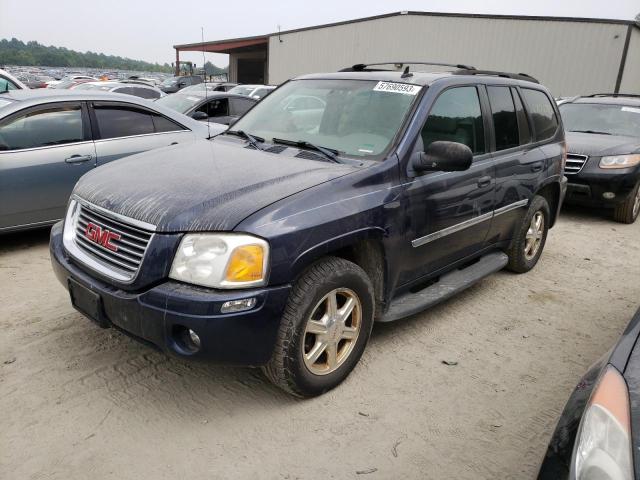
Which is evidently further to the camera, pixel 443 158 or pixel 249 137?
pixel 249 137

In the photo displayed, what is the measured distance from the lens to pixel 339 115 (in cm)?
358

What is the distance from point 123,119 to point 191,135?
77cm

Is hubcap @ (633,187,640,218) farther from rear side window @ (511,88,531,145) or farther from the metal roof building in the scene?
the metal roof building

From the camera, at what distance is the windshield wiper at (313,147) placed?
3240 millimetres

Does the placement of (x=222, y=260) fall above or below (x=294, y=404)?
above

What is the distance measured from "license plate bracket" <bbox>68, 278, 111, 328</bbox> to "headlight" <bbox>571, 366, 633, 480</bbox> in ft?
7.05

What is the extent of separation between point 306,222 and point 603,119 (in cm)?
739

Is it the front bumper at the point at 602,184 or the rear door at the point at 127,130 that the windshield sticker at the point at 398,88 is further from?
the front bumper at the point at 602,184

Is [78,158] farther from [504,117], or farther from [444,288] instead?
[504,117]

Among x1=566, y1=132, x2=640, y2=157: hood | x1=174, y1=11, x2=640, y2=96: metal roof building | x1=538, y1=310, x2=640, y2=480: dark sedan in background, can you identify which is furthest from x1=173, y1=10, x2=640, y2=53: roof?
x1=538, y1=310, x2=640, y2=480: dark sedan in background

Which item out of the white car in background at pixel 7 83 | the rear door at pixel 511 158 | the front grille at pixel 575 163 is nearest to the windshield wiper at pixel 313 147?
the rear door at pixel 511 158

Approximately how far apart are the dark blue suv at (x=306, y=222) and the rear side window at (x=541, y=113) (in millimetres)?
311

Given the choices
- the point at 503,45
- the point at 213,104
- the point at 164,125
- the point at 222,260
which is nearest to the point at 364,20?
the point at 503,45

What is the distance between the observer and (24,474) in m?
2.31
